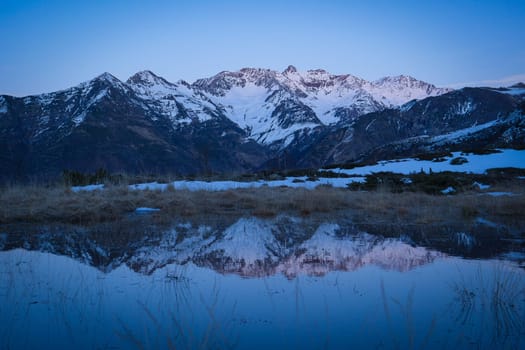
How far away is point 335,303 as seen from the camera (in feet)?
14.3

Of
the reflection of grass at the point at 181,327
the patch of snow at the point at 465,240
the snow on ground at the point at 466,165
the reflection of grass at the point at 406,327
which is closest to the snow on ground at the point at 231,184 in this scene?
the snow on ground at the point at 466,165

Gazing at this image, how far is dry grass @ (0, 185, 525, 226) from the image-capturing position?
10.9 m

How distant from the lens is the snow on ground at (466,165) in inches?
949

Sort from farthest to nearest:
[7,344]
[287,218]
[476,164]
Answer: [476,164]
[287,218]
[7,344]

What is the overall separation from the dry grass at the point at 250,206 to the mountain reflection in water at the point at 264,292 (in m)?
2.97

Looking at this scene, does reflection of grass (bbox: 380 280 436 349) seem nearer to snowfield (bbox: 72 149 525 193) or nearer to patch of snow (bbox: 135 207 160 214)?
patch of snow (bbox: 135 207 160 214)

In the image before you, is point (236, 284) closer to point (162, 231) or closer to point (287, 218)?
point (162, 231)

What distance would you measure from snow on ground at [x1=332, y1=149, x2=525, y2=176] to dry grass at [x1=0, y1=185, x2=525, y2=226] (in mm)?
9948

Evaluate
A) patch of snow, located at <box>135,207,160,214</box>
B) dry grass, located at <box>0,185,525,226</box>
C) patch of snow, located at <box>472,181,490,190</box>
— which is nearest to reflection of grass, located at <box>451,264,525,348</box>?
dry grass, located at <box>0,185,525,226</box>

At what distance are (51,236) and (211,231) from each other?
10.3ft

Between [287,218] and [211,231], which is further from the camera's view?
[287,218]

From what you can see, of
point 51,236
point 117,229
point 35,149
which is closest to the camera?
point 51,236

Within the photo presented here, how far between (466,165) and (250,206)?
1677 centimetres

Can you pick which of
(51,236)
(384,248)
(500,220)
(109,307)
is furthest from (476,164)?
(109,307)
